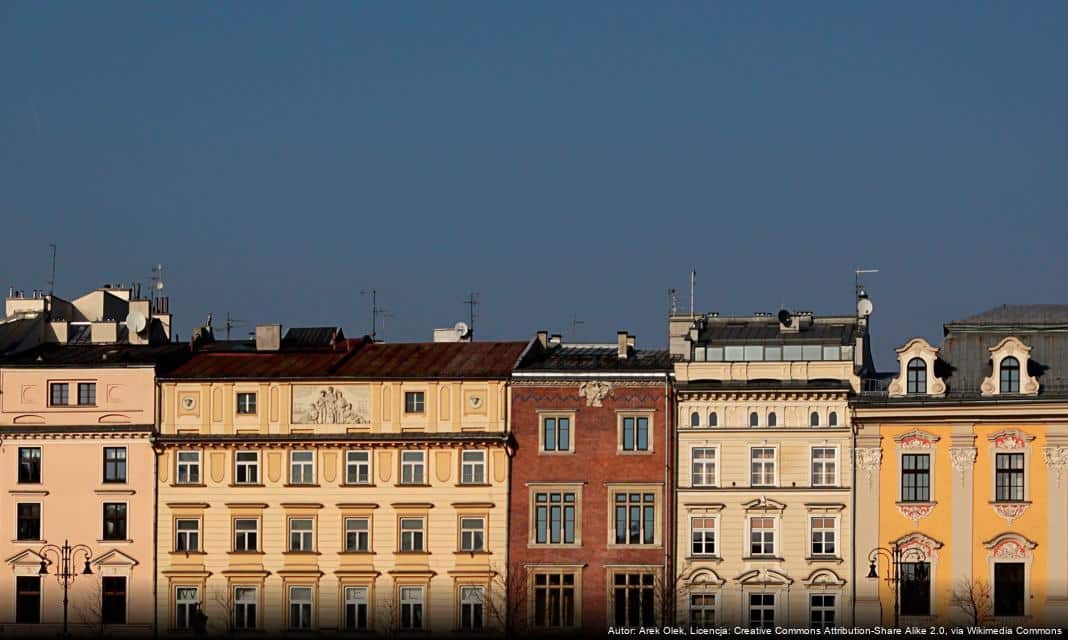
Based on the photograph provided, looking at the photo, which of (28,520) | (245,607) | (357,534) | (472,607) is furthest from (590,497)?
(28,520)

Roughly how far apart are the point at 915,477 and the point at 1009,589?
539 cm

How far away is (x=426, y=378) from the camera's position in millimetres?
104938

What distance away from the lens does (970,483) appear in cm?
10012

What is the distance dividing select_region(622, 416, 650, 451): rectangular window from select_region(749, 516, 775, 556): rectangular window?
5.06 meters

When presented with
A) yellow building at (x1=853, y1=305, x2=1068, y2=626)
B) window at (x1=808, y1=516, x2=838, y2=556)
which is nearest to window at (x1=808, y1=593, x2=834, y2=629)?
yellow building at (x1=853, y1=305, x2=1068, y2=626)

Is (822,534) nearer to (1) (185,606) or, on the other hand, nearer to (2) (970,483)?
(2) (970,483)

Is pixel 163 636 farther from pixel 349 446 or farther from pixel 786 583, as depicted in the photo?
pixel 786 583

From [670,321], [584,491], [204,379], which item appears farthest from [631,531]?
[204,379]

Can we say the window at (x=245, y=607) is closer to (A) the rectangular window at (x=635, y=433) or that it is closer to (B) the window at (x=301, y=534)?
(B) the window at (x=301, y=534)

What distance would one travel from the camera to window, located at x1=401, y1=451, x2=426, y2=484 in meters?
105

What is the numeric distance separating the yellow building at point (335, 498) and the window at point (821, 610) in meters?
11.9

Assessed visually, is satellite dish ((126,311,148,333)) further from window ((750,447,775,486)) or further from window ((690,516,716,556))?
window ((750,447,775,486))

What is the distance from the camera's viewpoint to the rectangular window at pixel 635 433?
104 meters

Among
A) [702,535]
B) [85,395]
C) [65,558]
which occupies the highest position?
[85,395]
